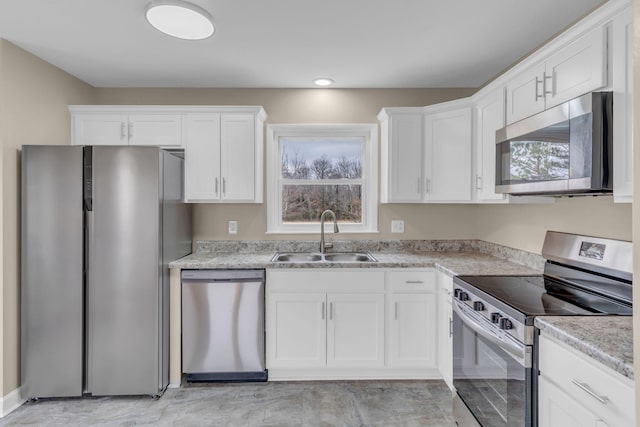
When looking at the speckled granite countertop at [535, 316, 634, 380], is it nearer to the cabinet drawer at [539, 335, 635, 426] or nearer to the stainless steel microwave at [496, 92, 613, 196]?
the cabinet drawer at [539, 335, 635, 426]

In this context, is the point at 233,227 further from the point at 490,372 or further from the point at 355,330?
the point at 490,372

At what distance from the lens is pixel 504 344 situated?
154cm

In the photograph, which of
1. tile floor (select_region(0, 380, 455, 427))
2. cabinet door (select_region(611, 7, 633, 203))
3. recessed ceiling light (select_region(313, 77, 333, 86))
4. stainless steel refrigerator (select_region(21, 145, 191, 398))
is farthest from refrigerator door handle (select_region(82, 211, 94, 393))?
cabinet door (select_region(611, 7, 633, 203))

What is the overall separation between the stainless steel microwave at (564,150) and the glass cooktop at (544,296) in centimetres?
50

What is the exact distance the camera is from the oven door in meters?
1.41

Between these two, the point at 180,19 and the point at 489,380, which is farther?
the point at 180,19

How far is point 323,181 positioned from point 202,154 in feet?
3.67

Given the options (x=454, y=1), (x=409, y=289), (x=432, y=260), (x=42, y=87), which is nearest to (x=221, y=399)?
(x=409, y=289)

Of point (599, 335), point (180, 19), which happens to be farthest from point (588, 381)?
point (180, 19)

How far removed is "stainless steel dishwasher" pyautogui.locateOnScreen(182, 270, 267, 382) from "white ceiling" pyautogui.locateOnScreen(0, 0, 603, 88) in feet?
5.25

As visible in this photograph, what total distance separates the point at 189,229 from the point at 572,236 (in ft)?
9.15

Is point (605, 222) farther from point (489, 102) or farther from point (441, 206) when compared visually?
point (441, 206)

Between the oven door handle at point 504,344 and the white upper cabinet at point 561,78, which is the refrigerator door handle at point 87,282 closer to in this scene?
the oven door handle at point 504,344

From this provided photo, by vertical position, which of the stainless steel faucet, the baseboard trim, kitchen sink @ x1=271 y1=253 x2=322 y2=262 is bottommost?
the baseboard trim
